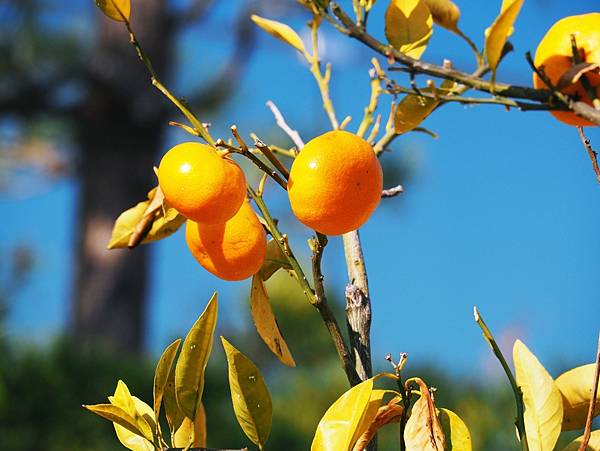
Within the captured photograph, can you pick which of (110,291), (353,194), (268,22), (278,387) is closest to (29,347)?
(278,387)

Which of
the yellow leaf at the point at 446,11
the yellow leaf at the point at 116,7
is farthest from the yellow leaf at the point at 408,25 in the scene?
the yellow leaf at the point at 116,7

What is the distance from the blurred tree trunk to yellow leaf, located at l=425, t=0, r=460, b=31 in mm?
2362

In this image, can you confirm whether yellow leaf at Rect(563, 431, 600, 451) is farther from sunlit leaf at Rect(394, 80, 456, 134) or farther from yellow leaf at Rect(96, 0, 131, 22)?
yellow leaf at Rect(96, 0, 131, 22)

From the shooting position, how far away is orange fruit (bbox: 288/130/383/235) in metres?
0.30

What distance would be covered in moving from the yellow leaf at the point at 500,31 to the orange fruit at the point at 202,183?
0.11 metres

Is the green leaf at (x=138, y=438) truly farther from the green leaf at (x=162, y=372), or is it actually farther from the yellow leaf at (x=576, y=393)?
the yellow leaf at (x=576, y=393)

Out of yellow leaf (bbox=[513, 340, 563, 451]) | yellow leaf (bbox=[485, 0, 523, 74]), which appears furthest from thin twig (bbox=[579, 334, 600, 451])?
yellow leaf (bbox=[485, 0, 523, 74])

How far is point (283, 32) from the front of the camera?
17.0 inches

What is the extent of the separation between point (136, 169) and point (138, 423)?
8.11ft

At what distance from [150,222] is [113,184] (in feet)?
7.98

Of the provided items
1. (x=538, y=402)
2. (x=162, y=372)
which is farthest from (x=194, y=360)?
(x=538, y=402)

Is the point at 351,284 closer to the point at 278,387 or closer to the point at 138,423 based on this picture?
the point at 138,423

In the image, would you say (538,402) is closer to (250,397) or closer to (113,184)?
(250,397)

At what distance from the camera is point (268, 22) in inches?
17.0
